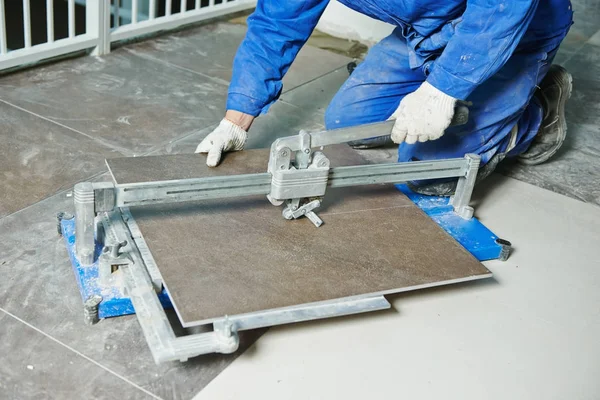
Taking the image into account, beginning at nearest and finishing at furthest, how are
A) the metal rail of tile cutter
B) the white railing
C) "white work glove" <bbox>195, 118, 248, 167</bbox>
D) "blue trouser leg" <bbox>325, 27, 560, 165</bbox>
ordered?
the metal rail of tile cutter
"white work glove" <bbox>195, 118, 248, 167</bbox>
"blue trouser leg" <bbox>325, 27, 560, 165</bbox>
the white railing

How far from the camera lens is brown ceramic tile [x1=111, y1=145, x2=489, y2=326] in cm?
169

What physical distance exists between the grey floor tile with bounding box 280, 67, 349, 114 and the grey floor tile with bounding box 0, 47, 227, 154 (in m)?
0.36

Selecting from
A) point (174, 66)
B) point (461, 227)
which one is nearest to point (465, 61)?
point (461, 227)

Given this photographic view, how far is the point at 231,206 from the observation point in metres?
2.04

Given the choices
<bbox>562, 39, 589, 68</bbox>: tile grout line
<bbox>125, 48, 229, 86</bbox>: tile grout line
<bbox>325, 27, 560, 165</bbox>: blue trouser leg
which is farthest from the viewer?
<bbox>562, 39, 589, 68</bbox>: tile grout line

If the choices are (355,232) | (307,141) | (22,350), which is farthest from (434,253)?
(22,350)

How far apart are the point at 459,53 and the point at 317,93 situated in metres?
1.53

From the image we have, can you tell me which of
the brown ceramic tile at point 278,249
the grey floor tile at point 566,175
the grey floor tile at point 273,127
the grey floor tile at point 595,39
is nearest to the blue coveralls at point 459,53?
the grey floor tile at point 566,175

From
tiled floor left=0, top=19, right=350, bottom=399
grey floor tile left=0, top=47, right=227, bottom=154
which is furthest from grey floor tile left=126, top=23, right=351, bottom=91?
grey floor tile left=0, top=47, right=227, bottom=154

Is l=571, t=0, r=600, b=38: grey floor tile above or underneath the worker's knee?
above

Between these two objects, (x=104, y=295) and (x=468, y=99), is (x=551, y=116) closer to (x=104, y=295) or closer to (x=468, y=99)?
(x=468, y=99)

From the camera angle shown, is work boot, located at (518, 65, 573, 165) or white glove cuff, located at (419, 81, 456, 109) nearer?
white glove cuff, located at (419, 81, 456, 109)

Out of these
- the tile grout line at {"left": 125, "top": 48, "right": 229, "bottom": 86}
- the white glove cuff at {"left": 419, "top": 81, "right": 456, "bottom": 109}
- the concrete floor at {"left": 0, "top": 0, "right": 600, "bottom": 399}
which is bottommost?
the concrete floor at {"left": 0, "top": 0, "right": 600, "bottom": 399}

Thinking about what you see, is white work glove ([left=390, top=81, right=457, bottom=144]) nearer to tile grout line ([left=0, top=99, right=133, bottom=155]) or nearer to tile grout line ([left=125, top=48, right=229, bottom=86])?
tile grout line ([left=0, top=99, right=133, bottom=155])
